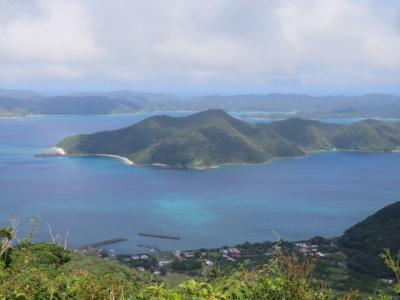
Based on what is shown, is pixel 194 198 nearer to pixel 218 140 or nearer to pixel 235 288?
pixel 218 140

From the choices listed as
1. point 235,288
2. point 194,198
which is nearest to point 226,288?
point 235,288

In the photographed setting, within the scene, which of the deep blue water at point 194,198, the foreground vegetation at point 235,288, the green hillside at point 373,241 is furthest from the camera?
the deep blue water at point 194,198

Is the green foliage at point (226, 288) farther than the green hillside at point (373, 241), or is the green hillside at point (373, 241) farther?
the green hillside at point (373, 241)

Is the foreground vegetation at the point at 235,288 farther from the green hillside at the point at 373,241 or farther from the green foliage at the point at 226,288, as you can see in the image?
the green hillside at the point at 373,241

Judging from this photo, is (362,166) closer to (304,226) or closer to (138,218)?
(304,226)

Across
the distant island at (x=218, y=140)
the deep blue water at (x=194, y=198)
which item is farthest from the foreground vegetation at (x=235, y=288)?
the distant island at (x=218, y=140)
